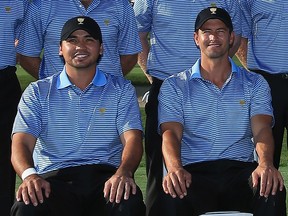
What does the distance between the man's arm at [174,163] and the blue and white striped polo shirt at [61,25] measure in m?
0.99

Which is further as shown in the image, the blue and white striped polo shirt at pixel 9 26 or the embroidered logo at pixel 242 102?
the blue and white striped polo shirt at pixel 9 26

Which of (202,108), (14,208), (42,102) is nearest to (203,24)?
(202,108)

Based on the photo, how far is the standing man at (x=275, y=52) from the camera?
684 centimetres

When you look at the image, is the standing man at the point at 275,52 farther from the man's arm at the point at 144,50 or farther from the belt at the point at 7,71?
the belt at the point at 7,71

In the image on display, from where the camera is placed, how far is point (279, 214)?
18.0ft

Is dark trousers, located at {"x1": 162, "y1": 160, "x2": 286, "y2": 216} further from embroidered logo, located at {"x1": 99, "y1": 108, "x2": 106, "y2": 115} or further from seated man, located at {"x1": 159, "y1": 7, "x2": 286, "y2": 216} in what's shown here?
embroidered logo, located at {"x1": 99, "y1": 108, "x2": 106, "y2": 115}

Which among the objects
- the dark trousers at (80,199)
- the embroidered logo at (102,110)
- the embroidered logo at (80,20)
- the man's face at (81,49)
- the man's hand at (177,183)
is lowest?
the dark trousers at (80,199)

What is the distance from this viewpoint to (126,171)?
564cm

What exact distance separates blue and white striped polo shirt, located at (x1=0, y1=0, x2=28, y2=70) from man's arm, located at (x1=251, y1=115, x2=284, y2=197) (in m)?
1.82

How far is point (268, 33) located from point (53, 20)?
1.51 metres

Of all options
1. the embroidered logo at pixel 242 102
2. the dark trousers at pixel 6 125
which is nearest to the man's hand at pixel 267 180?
the embroidered logo at pixel 242 102

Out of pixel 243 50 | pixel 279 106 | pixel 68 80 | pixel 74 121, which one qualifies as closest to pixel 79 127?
pixel 74 121

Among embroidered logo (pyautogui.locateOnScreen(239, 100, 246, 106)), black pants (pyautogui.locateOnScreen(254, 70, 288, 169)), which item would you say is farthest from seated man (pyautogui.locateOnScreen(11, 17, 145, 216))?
black pants (pyautogui.locateOnScreen(254, 70, 288, 169))

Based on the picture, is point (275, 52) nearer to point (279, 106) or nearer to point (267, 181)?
point (279, 106)
